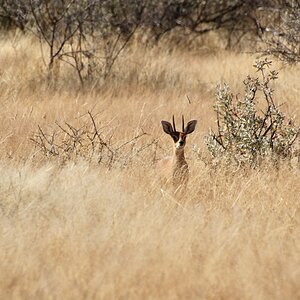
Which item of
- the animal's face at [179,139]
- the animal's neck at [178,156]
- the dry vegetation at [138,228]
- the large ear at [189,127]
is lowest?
the dry vegetation at [138,228]

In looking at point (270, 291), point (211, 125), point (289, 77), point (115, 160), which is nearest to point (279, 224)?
point (270, 291)

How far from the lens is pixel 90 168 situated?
5.54 m

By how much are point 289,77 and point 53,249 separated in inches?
284

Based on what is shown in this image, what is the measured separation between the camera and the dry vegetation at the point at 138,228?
350 cm

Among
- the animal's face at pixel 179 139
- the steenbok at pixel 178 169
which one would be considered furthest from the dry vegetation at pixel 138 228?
the animal's face at pixel 179 139

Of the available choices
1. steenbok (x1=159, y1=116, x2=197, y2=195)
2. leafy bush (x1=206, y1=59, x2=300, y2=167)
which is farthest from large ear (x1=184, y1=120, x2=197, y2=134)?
leafy bush (x1=206, y1=59, x2=300, y2=167)

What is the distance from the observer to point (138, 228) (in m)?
4.07

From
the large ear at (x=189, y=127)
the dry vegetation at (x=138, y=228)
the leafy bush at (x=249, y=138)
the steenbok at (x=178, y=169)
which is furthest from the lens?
the leafy bush at (x=249, y=138)

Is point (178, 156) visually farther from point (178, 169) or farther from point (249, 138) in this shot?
point (249, 138)

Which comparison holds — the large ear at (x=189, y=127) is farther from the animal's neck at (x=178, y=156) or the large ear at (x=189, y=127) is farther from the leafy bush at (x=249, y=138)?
the leafy bush at (x=249, y=138)

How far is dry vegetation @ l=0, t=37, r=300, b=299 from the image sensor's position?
3504 millimetres

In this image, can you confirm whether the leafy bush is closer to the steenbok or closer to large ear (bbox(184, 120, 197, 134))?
large ear (bbox(184, 120, 197, 134))

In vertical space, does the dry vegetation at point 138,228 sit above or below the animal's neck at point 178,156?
below

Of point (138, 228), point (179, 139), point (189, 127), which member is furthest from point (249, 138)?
point (138, 228)
